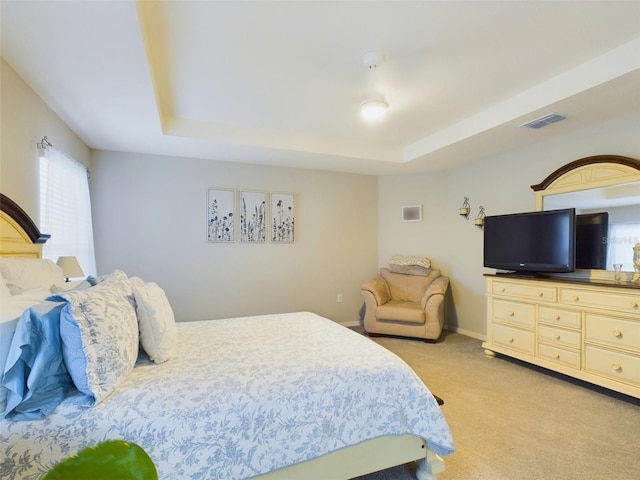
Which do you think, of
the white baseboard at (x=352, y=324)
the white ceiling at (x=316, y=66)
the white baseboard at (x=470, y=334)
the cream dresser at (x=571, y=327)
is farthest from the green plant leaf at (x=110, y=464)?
the white baseboard at (x=352, y=324)

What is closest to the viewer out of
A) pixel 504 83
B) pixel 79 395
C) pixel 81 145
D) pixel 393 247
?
pixel 79 395

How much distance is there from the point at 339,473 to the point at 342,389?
376 millimetres

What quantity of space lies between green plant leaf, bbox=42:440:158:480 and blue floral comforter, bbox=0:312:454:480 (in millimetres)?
995

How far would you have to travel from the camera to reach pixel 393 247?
502cm

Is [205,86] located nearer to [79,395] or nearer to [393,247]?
[79,395]

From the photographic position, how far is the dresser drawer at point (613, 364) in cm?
241

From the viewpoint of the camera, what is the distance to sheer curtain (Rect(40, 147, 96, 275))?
98.5 inches

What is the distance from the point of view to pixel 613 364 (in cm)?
252

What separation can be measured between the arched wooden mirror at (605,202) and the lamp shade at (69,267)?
430 centimetres

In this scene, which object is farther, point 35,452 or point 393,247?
point 393,247

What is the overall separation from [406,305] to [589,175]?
7.60ft

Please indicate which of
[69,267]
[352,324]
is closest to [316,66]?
[69,267]

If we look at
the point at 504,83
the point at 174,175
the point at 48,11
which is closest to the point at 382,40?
the point at 504,83

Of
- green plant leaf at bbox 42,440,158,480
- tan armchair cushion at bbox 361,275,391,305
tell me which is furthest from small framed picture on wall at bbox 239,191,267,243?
green plant leaf at bbox 42,440,158,480
